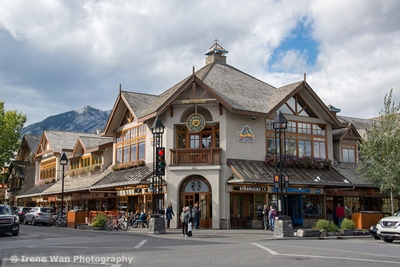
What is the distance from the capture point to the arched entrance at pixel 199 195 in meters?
31.0

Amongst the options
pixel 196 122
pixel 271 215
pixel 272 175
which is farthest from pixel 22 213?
pixel 271 215

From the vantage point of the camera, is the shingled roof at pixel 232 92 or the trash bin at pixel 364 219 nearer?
the trash bin at pixel 364 219

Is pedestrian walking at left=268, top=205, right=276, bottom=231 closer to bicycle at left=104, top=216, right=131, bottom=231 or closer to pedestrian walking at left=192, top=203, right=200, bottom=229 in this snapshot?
pedestrian walking at left=192, top=203, right=200, bottom=229

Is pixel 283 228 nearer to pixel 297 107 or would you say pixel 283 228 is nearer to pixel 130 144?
pixel 297 107

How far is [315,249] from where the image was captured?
53.6 ft

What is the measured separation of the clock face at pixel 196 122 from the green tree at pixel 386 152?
35.3 ft

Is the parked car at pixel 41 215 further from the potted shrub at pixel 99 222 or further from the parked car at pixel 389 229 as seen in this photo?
the parked car at pixel 389 229

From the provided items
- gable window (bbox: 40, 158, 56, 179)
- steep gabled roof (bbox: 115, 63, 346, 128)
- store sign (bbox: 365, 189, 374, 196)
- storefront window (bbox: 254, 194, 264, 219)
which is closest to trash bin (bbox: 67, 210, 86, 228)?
steep gabled roof (bbox: 115, 63, 346, 128)

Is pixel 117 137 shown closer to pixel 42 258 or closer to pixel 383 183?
pixel 383 183

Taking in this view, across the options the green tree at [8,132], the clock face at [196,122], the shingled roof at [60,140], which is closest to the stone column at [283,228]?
the clock face at [196,122]

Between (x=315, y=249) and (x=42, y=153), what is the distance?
148 ft

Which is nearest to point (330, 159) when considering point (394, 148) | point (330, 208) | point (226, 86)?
point (330, 208)

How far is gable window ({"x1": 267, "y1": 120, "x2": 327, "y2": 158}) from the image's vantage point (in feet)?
112

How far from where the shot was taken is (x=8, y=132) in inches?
2185
